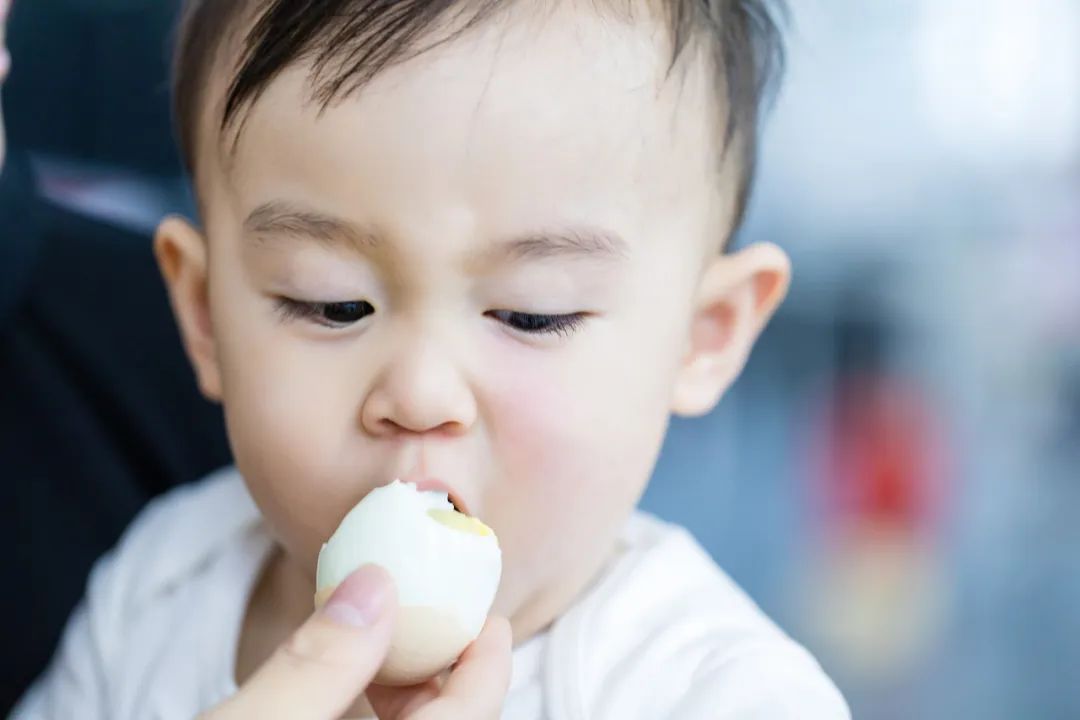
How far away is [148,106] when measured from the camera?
1848mm

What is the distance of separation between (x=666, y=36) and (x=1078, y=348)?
1.16m

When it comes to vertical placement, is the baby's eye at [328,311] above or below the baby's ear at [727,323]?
above

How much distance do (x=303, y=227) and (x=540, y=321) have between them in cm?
17

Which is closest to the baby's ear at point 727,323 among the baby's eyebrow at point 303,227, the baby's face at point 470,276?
the baby's face at point 470,276

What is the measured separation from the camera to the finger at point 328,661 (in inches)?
21.8

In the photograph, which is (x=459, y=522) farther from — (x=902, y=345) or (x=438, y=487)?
(x=902, y=345)

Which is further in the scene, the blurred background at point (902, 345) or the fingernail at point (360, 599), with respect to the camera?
the blurred background at point (902, 345)

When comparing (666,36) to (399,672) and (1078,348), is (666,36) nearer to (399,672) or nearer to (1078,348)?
(399,672)

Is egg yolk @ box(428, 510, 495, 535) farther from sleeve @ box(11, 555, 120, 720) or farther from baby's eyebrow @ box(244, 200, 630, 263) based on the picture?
sleeve @ box(11, 555, 120, 720)

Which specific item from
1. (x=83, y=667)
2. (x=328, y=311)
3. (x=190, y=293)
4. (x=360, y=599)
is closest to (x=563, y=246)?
(x=328, y=311)

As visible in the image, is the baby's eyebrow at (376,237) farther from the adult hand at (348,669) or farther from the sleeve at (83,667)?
the sleeve at (83,667)

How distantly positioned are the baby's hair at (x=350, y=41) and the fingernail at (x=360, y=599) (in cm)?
32

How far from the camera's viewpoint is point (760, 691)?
0.82m

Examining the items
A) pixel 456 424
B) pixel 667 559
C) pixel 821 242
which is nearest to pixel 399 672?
pixel 456 424
